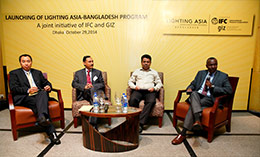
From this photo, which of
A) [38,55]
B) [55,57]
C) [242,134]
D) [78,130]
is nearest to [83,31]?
[55,57]

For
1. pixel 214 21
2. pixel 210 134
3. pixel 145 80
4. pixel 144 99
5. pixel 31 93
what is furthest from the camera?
pixel 214 21

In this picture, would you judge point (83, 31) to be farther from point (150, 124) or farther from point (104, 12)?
point (150, 124)

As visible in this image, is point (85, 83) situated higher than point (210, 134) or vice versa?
point (85, 83)

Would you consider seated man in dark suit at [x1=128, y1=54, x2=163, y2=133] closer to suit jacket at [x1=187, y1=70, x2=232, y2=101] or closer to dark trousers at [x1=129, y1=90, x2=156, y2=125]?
dark trousers at [x1=129, y1=90, x2=156, y2=125]

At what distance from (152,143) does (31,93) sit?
207 cm

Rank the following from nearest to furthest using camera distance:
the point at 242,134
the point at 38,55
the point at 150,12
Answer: the point at 242,134 → the point at 150,12 → the point at 38,55

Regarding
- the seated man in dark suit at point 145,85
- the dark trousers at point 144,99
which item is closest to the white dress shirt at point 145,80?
the seated man in dark suit at point 145,85

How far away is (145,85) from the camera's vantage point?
130 inches

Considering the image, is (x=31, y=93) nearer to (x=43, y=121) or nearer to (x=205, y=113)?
(x=43, y=121)

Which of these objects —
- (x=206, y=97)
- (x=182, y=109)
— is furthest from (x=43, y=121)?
(x=206, y=97)

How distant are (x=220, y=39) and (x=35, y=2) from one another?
4.19 m

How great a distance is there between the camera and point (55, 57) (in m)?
3.96

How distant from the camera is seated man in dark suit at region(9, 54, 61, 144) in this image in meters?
2.55

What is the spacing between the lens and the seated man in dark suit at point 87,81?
9.97 ft
